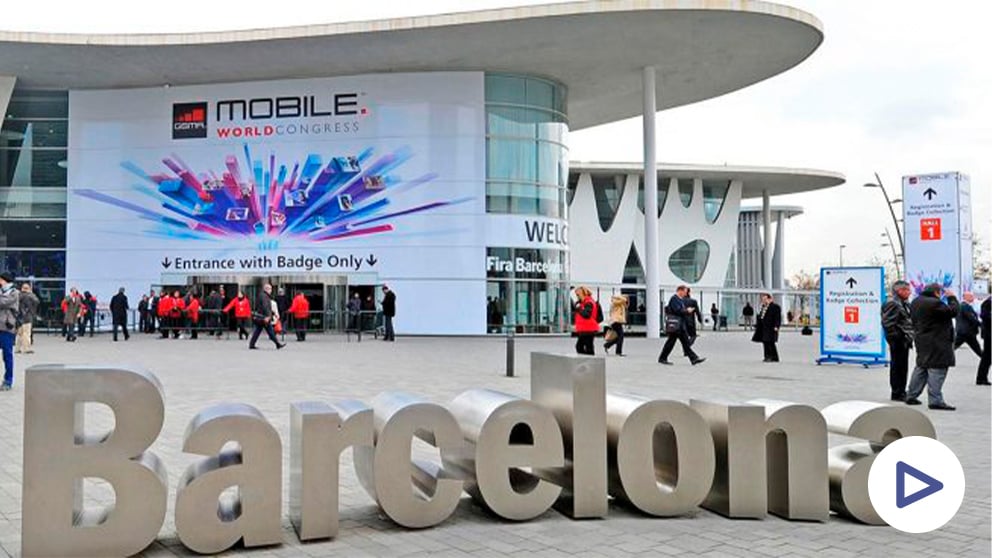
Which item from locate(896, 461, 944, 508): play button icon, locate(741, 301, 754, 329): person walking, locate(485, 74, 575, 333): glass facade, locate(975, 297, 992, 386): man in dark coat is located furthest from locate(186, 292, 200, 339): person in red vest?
locate(741, 301, 754, 329): person walking

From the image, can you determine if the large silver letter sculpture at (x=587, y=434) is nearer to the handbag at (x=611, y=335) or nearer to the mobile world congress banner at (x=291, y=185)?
the handbag at (x=611, y=335)

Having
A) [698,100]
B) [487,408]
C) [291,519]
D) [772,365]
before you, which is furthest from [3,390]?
[698,100]

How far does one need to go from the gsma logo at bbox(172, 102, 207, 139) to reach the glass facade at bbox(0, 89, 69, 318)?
4277 millimetres

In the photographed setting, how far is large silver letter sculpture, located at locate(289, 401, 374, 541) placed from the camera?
507cm

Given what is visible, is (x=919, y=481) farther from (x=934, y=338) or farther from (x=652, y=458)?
(x=934, y=338)

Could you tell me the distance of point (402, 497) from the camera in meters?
5.30

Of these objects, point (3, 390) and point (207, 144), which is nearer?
point (3, 390)

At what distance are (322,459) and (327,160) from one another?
88.7 feet

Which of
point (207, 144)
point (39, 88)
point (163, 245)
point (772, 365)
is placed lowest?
point (772, 365)

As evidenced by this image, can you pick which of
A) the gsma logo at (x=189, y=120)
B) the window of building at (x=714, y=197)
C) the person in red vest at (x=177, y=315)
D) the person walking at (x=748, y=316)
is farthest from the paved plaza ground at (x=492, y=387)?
the window of building at (x=714, y=197)

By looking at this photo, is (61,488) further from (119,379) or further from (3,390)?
(3,390)

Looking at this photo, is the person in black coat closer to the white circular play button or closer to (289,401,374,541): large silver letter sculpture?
the white circular play button

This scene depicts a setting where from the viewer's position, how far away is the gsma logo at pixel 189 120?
3212cm

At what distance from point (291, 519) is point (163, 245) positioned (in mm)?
28650
